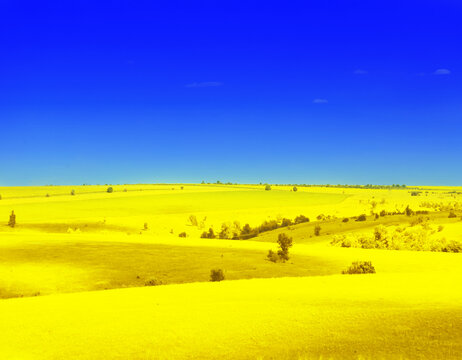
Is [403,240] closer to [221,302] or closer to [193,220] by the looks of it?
[221,302]

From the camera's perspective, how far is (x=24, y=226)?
41812 mm

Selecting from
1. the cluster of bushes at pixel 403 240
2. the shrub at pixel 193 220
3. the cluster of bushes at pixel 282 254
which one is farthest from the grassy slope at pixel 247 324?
the shrub at pixel 193 220

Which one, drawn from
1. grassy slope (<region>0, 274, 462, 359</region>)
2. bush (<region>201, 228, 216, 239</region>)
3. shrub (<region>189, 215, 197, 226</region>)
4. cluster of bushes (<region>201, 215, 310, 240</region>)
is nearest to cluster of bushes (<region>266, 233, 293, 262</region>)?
grassy slope (<region>0, 274, 462, 359</region>)

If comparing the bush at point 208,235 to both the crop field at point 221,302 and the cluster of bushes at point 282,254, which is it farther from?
the cluster of bushes at point 282,254

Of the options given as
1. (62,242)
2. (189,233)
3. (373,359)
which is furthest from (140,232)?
(373,359)

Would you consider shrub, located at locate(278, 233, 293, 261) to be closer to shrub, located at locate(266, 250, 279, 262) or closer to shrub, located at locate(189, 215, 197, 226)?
shrub, located at locate(266, 250, 279, 262)

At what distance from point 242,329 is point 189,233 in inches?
1336

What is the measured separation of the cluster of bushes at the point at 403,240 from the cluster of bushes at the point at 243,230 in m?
10.9

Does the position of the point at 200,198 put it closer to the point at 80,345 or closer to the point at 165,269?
the point at 165,269

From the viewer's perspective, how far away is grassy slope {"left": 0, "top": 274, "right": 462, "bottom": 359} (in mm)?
7535

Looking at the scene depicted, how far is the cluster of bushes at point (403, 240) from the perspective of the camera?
26000 millimetres

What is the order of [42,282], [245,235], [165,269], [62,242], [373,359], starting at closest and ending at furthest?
[373,359], [42,282], [165,269], [62,242], [245,235]

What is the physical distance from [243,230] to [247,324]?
34876 millimetres

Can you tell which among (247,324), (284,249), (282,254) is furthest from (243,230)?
(247,324)
